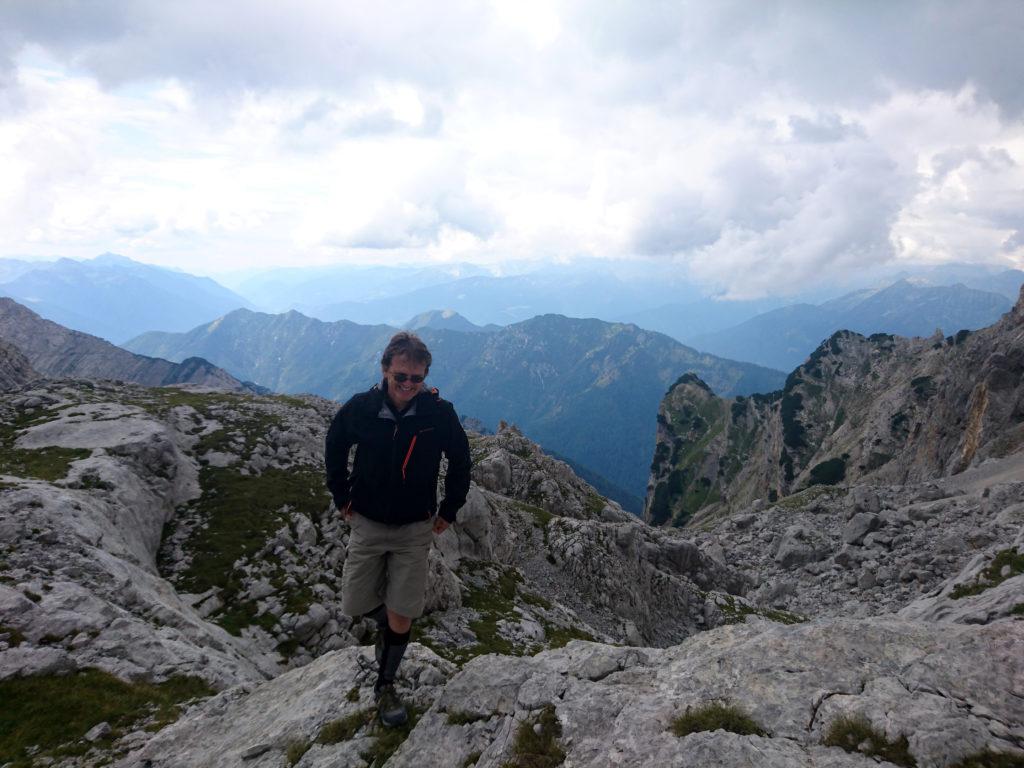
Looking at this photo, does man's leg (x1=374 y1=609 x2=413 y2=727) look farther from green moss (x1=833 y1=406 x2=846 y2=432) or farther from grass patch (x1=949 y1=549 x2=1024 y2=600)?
green moss (x1=833 y1=406 x2=846 y2=432)

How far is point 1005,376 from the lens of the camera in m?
72.8

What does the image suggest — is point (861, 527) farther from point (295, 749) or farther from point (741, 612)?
point (295, 749)

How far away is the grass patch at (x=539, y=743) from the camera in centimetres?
708

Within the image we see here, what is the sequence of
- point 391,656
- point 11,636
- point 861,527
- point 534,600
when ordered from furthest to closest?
1. point 861,527
2. point 534,600
3. point 11,636
4. point 391,656

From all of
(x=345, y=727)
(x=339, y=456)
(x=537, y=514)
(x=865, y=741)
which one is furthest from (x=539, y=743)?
(x=537, y=514)

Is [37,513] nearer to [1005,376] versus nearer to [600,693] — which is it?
[600,693]

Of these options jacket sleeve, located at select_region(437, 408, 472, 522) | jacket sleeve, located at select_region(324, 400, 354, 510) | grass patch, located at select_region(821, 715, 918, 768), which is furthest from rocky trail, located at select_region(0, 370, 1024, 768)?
jacket sleeve, located at select_region(324, 400, 354, 510)

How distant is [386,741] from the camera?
861cm

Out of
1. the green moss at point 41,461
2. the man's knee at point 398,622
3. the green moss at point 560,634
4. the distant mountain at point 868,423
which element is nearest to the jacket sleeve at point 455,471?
the man's knee at point 398,622

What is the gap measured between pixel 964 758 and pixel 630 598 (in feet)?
107

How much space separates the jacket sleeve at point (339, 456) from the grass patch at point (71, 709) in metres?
7.39

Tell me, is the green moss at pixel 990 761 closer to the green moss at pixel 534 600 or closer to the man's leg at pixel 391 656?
the man's leg at pixel 391 656

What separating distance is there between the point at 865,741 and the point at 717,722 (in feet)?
5.72

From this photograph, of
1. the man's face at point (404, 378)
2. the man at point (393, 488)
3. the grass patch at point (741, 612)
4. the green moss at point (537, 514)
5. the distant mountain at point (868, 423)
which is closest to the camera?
the man's face at point (404, 378)
